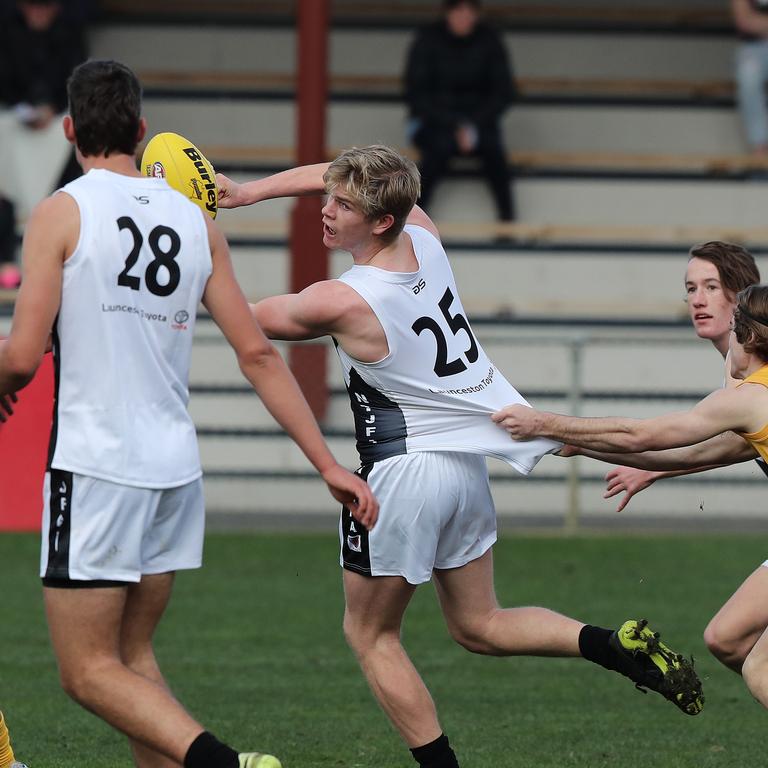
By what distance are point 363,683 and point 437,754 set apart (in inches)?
97.5

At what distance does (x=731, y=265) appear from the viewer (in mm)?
5707

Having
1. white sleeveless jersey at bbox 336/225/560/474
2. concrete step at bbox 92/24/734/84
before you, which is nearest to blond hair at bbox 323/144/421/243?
white sleeveless jersey at bbox 336/225/560/474

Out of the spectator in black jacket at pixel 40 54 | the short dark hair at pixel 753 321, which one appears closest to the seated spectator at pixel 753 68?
the spectator in black jacket at pixel 40 54

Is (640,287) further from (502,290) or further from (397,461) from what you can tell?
(397,461)

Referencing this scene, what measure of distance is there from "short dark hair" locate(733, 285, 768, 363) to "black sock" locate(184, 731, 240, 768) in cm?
221

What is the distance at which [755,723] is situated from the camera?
675 cm

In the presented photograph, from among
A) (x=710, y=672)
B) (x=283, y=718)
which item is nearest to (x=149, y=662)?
(x=283, y=718)

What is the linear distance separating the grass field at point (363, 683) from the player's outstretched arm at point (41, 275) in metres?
2.37

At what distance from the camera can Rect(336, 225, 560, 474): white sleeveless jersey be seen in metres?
5.02

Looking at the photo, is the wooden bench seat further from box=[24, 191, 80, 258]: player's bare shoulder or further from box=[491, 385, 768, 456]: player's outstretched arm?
box=[24, 191, 80, 258]: player's bare shoulder

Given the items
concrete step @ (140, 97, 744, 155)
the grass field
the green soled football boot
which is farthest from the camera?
concrete step @ (140, 97, 744, 155)

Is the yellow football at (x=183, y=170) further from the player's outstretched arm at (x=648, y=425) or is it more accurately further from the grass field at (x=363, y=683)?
the grass field at (x=363, y=683)

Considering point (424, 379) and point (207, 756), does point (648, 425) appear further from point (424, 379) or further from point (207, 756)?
point (207, 756)

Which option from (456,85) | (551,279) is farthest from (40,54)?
(551,279)
